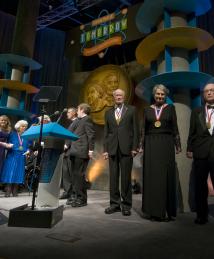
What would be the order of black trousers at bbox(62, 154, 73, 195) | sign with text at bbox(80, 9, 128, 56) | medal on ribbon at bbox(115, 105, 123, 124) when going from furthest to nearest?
sign with text at bbox(80, 9, 128, 56), black trousers at bbox(62, 154, 73, 195), medal on ribbon at bbox(115, 105, 123, 124)

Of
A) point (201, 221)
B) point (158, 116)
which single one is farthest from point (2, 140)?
point (201, 221)

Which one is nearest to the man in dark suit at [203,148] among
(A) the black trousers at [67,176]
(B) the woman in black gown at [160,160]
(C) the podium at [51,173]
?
(B) the woman in black gown at [160,160]

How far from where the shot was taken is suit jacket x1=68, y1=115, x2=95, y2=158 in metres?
3.42

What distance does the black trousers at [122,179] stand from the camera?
2857 mm

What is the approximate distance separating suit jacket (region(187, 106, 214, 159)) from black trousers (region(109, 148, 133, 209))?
702 millimetres

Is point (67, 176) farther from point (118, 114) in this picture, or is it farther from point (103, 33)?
point (103, 33)

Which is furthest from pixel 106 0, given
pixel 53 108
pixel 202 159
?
pixel 202 159

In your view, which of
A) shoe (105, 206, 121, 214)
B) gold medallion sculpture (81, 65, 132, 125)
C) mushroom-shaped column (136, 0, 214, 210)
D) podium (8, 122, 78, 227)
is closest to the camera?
podium (8, 122, 78, 227)

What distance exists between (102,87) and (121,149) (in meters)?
4.25

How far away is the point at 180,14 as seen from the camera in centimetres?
363

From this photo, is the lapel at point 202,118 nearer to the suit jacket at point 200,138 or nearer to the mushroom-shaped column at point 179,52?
the suit jacket at point 200,138

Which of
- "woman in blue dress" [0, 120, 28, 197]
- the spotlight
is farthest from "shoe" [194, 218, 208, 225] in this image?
the spotlight

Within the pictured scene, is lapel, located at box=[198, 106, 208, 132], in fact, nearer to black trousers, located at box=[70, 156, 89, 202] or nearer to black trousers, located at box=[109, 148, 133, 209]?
black trousers, located at box=[109, 148, 133, 209]

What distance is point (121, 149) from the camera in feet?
9.48
